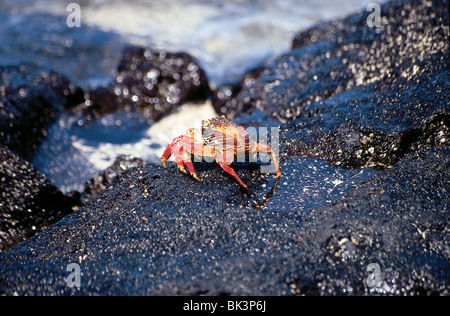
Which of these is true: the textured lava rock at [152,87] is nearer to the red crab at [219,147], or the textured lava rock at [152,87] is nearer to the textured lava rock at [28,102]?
the textured lava rock at [28,102]

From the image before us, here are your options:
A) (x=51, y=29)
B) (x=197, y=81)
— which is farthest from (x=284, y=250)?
(x=51, y=29)

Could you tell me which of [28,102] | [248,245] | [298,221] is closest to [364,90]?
[298,221]

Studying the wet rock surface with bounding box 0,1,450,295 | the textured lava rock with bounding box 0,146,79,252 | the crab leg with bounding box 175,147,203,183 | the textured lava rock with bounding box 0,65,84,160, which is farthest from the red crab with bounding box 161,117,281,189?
the textured lava rock with bounding box 0,65,84,160

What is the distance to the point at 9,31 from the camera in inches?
444

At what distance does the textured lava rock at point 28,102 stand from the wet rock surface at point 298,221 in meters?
2.47

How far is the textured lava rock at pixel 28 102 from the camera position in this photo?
5867 mm

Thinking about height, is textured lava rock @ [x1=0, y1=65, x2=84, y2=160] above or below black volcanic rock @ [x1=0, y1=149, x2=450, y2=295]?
above

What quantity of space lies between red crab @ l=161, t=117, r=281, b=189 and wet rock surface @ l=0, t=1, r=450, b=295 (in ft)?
0.50

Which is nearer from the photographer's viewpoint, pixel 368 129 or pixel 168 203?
pixel 168 203

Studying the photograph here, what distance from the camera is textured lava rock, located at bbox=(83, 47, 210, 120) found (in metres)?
7.53

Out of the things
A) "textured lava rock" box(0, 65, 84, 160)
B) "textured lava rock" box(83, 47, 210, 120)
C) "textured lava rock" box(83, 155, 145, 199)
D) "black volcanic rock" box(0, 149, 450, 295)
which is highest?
"textured lava rock" box(83, 47, 210, 120)

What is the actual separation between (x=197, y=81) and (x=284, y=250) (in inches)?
219

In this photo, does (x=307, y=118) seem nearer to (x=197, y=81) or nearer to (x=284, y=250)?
(x=284, y=250)

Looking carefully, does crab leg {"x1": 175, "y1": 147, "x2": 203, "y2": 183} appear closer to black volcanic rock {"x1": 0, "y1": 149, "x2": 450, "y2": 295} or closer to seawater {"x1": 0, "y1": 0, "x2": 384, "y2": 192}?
black volcanic rock {"x1": 0, "y1": 149, "x2": 450, "y2": 295}
